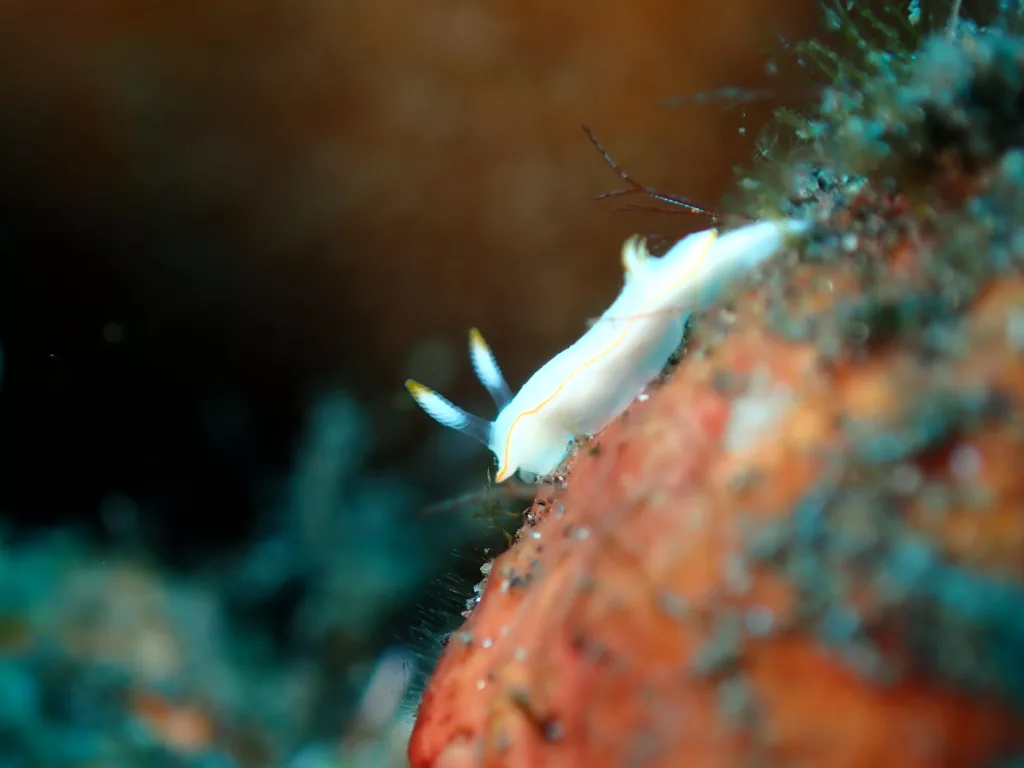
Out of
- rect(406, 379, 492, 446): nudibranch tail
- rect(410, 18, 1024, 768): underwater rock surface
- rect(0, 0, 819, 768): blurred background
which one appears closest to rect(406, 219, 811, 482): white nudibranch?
rect(406, 379, 492, 446): nudibranch tail

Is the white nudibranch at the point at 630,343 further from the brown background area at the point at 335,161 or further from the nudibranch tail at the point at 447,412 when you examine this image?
the brown background area at the point at 335,161

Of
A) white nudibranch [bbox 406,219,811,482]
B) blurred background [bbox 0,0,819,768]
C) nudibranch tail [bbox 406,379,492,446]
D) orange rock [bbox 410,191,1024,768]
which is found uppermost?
blurred background [bbox 0,0,819,768]

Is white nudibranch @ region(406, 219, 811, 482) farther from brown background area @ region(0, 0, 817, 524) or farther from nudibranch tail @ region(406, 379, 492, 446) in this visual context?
Answer: brown background area @ region(0, 0, 817, 524)

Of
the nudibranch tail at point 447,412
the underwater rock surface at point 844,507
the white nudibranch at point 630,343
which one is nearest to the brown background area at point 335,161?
the white nudibranch at point 630,343

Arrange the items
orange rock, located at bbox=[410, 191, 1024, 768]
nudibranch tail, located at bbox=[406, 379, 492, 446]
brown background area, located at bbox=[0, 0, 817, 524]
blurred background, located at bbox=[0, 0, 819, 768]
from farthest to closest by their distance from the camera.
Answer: brown background area, located at bbox=[0, 0, 817, 524] → blurred background, located at bbox=[0, 0, 819, 768] → nudibranch tail, located at bbox=[406, 379, 492, 446] → orange rock, located at bbox=[410, 191, 1024, 768]

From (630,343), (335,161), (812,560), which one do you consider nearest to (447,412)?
(630,343)
